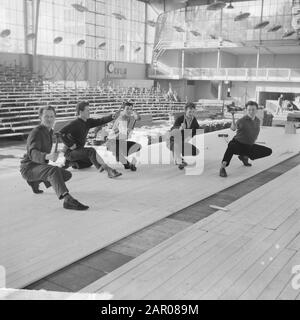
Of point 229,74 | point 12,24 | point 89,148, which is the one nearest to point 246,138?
point 89,148

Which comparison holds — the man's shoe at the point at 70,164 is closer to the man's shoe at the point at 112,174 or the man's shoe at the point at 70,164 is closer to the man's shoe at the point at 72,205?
the man's shoe at the point at 112,174

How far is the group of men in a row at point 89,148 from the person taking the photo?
12.8ft

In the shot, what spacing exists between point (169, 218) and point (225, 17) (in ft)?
95.1

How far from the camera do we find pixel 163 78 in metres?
32.0

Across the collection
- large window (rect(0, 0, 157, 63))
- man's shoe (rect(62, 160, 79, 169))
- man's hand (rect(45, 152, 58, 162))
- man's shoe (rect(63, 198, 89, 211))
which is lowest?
man's shoe (rect(63, 198, 89, 211))

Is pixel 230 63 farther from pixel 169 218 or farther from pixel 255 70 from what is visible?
pixel 169 218

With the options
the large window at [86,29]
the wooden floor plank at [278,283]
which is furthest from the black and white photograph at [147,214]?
the large window at [86,29]

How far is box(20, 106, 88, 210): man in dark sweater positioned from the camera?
3.87 metres

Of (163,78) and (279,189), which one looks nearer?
(279,189)

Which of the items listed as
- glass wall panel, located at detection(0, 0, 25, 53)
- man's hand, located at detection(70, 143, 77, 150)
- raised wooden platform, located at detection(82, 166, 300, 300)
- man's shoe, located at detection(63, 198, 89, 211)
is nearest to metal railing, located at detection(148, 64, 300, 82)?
glass wall panel, located at detection(0, 0, 25, 53)

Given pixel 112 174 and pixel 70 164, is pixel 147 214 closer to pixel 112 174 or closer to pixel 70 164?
pixel 112 174

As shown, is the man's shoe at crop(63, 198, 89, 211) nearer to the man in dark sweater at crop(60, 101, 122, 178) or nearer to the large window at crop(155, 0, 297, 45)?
the man in dark sweater at crop(60, 101, 122, 178)

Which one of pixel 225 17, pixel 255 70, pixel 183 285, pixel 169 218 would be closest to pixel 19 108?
pixel 169 218
